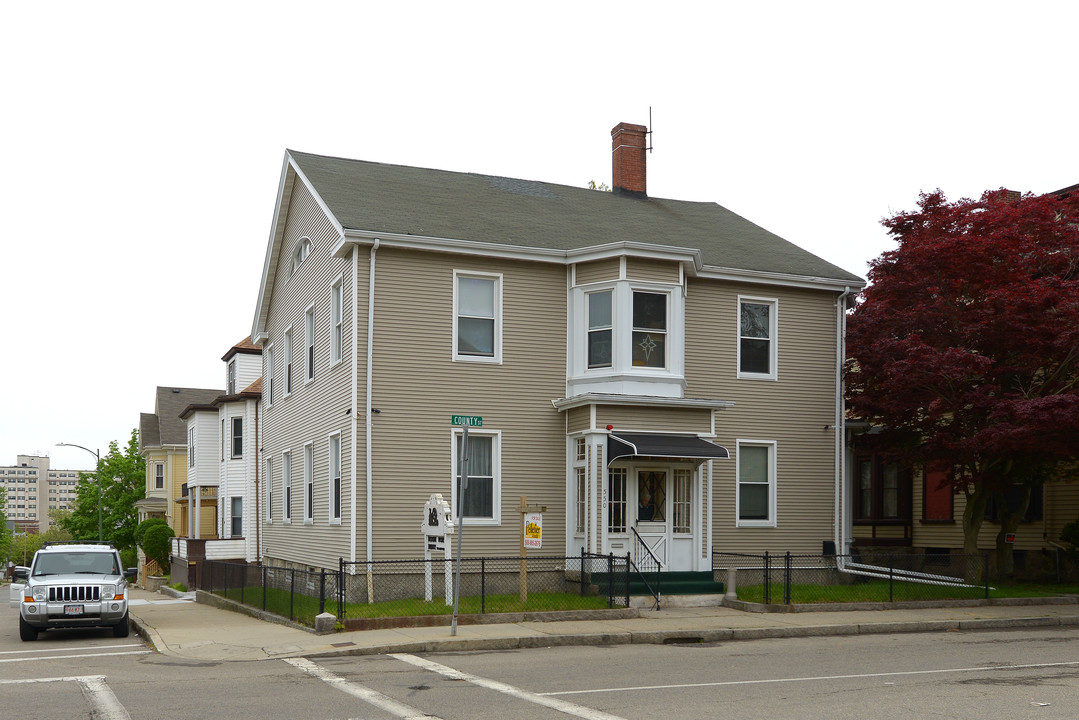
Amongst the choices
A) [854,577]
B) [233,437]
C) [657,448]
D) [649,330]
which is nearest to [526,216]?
[649,330]

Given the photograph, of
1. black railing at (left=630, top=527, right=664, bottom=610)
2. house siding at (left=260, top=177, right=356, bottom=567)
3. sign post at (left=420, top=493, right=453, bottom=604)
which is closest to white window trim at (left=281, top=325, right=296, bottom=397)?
house siding at (left=260, top=177, right=356, bottom=567)

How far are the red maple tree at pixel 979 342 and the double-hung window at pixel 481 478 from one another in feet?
25.9

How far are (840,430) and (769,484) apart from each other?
2.11 metres

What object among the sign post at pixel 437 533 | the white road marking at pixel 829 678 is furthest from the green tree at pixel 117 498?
the white road marking at pixel 829 678

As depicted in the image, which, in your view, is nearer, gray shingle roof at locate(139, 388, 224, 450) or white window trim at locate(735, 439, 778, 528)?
white window trim at locate(735, 439, 778, 528)

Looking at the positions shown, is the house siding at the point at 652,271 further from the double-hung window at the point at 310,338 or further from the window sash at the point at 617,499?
the double-hung window at the point at 310,338

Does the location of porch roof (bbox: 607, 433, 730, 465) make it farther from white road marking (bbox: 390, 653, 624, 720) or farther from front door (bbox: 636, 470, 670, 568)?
white road marking (bbox: 390, 653, 624, 720)

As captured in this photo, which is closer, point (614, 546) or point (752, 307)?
point (614, 546)

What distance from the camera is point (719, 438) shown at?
23.1 m

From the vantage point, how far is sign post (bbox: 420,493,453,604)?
19.8 m

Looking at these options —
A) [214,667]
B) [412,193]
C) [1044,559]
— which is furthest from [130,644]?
[1044,559]

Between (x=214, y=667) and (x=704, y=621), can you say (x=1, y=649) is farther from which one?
(x=704, y=621)

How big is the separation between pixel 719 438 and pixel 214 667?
12.1 metres

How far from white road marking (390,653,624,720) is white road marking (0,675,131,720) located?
3638 millimetres
